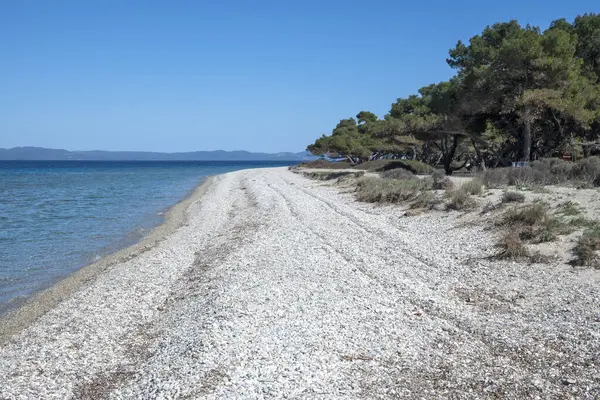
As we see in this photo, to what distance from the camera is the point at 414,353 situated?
247 inches

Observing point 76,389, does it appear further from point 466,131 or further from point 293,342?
point 466,131

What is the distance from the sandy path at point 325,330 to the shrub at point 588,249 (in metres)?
0.41

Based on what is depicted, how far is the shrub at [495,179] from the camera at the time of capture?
744 inches

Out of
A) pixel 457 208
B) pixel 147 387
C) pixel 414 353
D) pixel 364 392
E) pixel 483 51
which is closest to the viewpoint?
pixel 364 392

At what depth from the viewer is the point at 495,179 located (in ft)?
64.0

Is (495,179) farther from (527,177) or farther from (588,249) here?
(588,249)

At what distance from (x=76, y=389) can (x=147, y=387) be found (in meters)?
0.96

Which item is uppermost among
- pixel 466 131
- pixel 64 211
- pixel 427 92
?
pixel 427 92

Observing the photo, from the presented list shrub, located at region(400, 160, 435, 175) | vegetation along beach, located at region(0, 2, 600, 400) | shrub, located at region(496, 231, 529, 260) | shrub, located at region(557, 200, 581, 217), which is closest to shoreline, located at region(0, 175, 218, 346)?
vegetation along beach, located at region(0, 2, 600, 400)

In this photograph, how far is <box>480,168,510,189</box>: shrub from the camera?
62.0 feet

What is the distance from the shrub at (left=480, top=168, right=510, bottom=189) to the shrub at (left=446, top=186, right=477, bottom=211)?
2.96m

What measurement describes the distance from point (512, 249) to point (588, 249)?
1.39 meters

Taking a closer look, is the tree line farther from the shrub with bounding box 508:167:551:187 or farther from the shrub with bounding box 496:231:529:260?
Result: the shrub with bounding box 496:231:529:260

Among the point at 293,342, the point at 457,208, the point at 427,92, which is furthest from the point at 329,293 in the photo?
the point at 427,92
